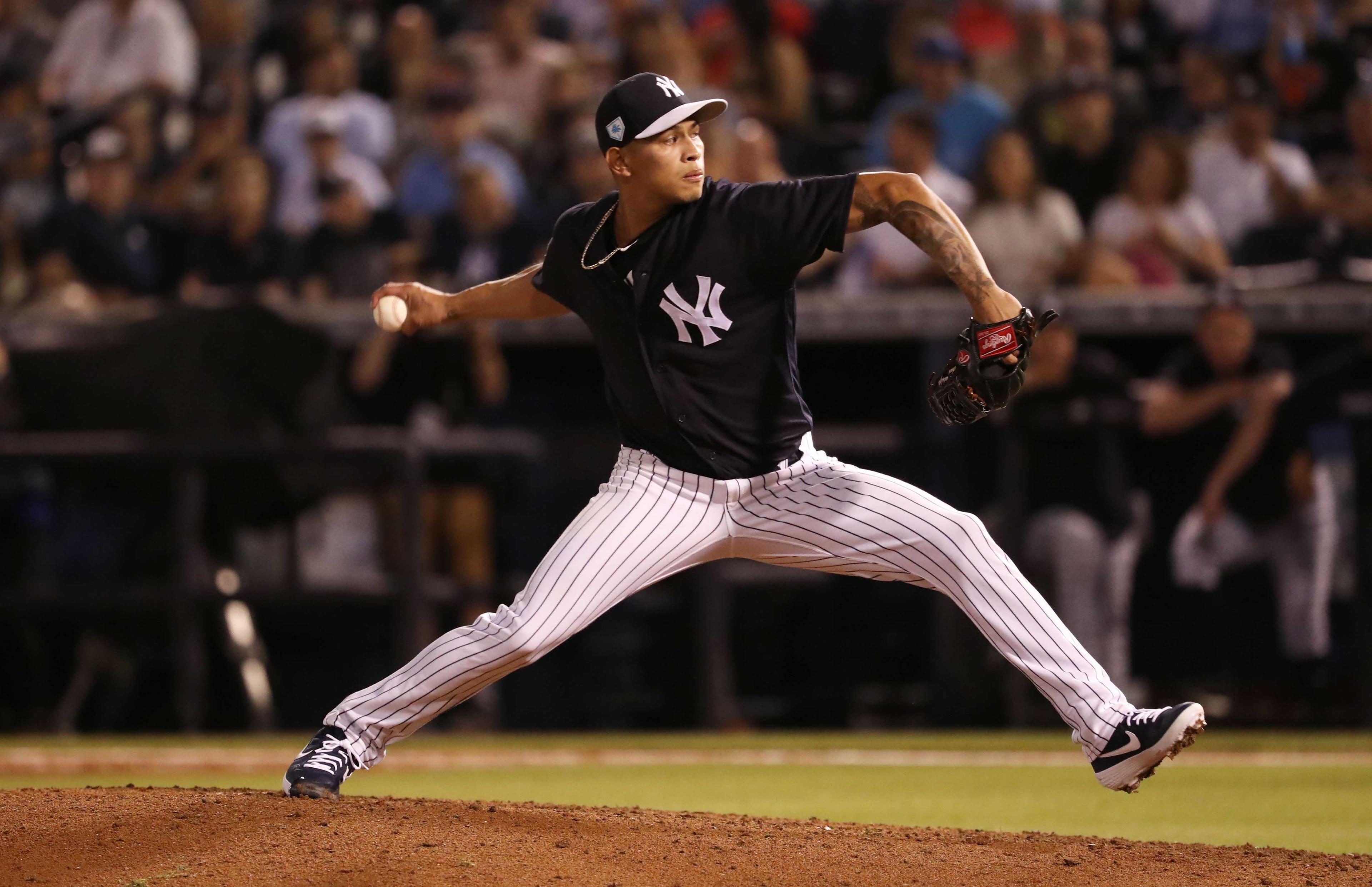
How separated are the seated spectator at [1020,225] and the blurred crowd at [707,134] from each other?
0.04 ft

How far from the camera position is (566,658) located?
969 centimetres

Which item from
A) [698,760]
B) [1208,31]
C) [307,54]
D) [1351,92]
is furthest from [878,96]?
[698,760]

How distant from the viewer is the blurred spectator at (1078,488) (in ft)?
28.7

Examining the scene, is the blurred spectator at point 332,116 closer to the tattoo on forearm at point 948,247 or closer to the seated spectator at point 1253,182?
the seated spectator at point 1253,182

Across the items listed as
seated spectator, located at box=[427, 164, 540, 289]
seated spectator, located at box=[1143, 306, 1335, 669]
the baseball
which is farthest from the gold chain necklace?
seated spectator, located at box=[427, 164, 540, 289]

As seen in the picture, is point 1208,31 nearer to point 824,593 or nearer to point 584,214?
point 824,593

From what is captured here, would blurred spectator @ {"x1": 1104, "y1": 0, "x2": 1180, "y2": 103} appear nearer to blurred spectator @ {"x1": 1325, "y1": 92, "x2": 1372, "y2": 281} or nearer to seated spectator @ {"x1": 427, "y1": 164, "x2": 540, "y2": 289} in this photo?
blurred spectator @ {"x1": 1325, "y1": 92, "x2": 1372, "y2": 281}

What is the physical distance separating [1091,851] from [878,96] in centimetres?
762

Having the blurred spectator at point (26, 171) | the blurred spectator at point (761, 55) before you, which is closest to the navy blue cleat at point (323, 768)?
the blurred spectator at point (761, 55)

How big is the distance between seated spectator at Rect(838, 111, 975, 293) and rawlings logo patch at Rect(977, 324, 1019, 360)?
18.1 ft

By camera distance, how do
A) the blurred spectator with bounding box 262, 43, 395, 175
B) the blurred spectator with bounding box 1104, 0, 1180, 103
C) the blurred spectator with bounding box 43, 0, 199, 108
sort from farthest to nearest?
the blurred spectator with bounding box 43, 0, 199, 108 → the blurred spectator with bounding box 262, 43, 395, 175 → the blurred spectator with bounding box 1104, 0, 1180, 103

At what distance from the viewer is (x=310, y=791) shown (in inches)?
165

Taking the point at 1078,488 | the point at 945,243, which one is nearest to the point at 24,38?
the point at 1078,488

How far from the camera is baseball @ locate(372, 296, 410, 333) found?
4.46 meters
